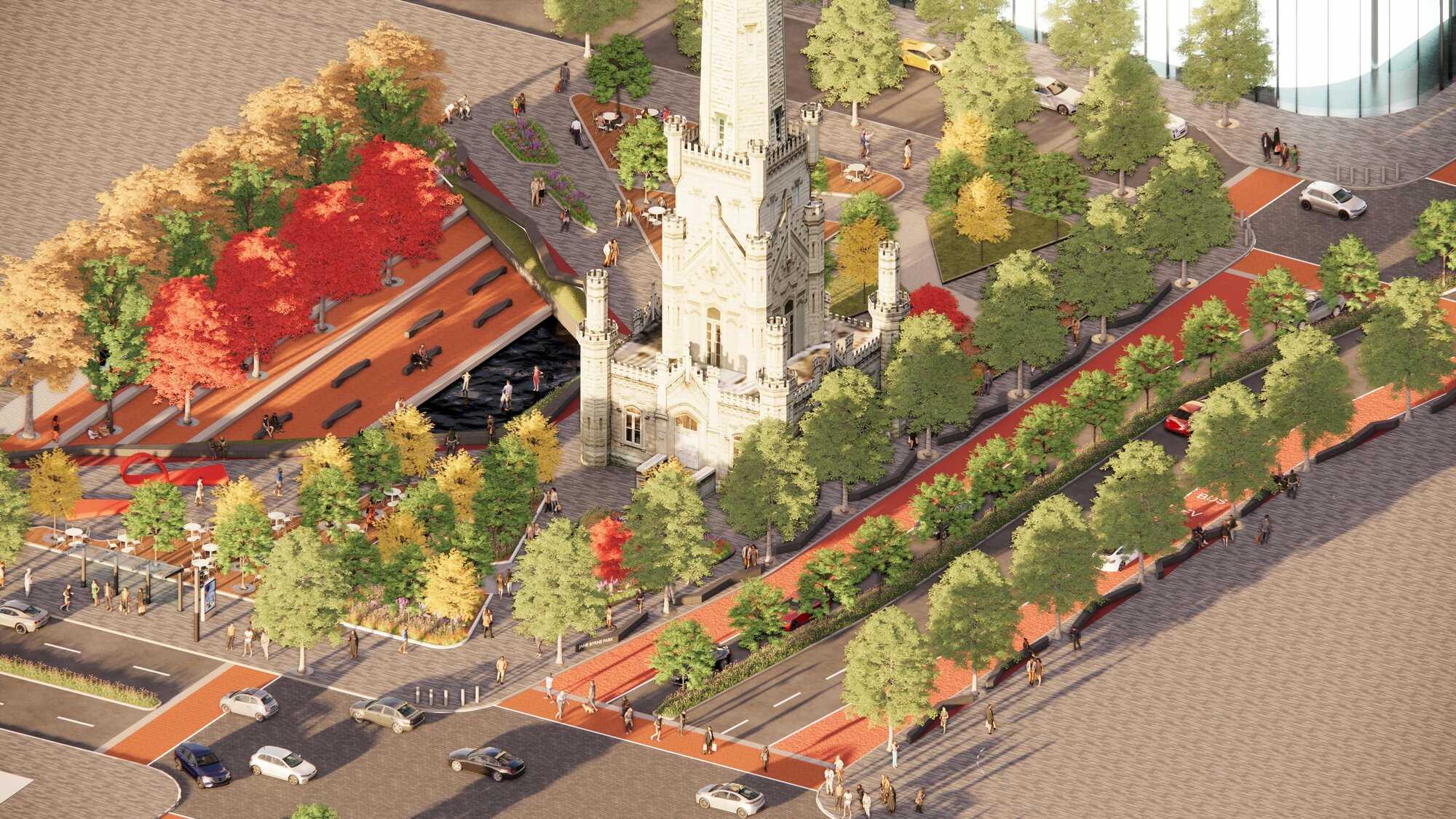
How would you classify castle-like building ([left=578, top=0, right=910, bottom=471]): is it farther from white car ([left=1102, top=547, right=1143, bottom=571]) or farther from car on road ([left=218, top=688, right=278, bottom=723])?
car on road ([left=218, top=688, right=278, bottom=723])

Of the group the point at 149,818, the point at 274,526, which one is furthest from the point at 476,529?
the point at 149,818

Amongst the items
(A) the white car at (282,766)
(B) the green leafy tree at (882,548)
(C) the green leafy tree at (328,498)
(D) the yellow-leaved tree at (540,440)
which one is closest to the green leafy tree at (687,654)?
(B) the green leafy tree at (882,548)

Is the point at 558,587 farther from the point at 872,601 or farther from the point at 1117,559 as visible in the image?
the point at 1117,559

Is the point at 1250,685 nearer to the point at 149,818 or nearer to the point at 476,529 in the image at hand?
the point at 476,529

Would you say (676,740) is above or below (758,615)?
below

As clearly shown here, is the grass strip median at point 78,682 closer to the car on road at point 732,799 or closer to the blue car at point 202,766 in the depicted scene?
the blue car at point 202,766

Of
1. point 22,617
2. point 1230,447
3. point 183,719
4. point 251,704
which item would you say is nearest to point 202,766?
point 251,704
